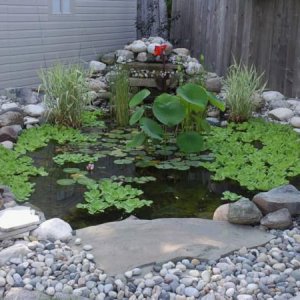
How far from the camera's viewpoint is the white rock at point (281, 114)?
611 centimetres

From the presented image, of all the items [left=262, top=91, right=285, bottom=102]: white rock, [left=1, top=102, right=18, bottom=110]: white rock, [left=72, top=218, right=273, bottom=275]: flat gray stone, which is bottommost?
[left=262, top=91, right=285, bottom=102]: white rock

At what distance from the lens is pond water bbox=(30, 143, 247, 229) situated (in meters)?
3.52

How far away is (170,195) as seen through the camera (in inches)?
155

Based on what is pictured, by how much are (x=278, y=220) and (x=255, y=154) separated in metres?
1.71

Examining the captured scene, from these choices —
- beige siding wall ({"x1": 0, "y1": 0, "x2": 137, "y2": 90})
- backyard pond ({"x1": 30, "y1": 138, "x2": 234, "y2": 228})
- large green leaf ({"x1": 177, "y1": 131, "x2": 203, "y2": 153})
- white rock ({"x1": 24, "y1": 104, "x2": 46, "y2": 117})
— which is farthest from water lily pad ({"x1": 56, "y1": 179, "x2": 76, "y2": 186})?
beige siding wall ({"x1": 0, "y1": 0, "x2": 137, "y2": 90})

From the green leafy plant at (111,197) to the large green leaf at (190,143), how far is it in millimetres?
800

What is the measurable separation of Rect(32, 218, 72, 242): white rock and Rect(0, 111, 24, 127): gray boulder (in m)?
2.70

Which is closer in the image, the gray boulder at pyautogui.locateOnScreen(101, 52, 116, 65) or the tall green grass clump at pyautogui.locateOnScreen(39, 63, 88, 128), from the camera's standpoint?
the tall green grass clump at pyautogui.locateOnScreen(39, 63, 88, 128)

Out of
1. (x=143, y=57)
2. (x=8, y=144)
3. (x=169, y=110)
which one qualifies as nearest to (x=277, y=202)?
(x=169, y=110)

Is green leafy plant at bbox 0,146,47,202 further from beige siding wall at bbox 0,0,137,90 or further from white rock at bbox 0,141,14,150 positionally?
beige siding wall at bbox 0,0,137,90

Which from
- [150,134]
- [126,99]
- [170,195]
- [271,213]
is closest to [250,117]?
[126,99]

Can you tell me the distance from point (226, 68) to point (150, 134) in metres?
3.72

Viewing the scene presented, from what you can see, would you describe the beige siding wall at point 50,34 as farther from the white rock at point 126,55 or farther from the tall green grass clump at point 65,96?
the tall green grass clump at point 65,96

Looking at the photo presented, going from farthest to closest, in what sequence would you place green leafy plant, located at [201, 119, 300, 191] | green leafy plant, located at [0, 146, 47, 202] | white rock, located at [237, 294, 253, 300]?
green leafy plant, located at [201, 119, 300, 191] < green leafy plant, located at [0, 146, 47, 202] < white rock, located at [237, 294, 253, 300]
